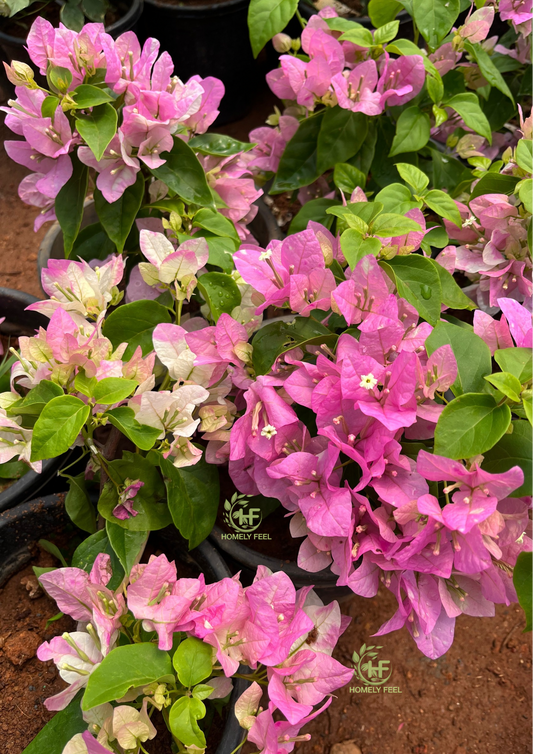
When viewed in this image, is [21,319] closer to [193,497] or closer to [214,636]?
[193,497]

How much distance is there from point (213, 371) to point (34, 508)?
17.1 inches

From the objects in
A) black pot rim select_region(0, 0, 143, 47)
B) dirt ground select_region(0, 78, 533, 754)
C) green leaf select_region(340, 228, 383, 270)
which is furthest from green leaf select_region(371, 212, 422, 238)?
black pot rim select_region(0, 0, 143, 47)

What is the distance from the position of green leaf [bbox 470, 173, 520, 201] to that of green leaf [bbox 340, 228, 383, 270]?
34cm

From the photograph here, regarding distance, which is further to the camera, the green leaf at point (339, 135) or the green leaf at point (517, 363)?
the green leaf at point (339, 135)

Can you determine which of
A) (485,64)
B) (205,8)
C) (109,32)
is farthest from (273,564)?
(205,8)

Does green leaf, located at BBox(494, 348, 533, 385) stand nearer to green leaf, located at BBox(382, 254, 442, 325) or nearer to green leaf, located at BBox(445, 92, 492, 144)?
green leaf, located at BBox(382, 254, 442, 325)

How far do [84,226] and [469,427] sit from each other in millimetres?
1071

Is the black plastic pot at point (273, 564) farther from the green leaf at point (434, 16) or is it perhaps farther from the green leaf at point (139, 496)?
the green leaf at point (434, 16)

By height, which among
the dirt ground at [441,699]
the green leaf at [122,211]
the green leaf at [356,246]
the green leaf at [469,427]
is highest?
the green leaf at [356,246]

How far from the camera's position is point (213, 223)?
995 millimetres

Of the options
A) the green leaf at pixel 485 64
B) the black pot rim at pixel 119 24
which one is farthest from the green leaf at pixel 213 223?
the black pot rim at pixel 119 24

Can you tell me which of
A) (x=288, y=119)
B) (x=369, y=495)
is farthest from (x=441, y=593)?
(x=288, y=119)

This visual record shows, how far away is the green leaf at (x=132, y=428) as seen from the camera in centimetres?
71

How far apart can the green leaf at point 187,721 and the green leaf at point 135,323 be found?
442mm
